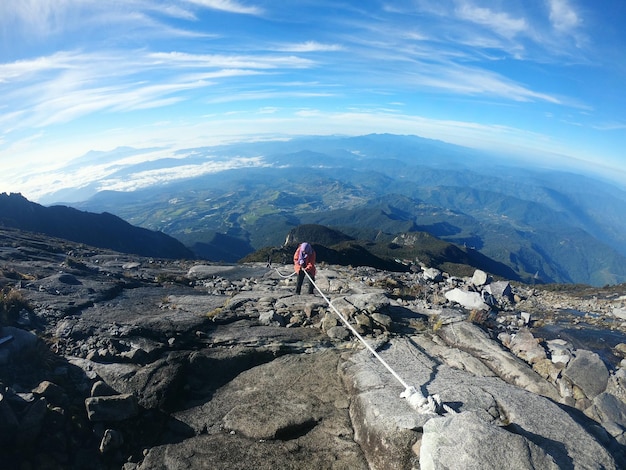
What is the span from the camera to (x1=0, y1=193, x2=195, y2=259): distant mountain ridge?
246ft

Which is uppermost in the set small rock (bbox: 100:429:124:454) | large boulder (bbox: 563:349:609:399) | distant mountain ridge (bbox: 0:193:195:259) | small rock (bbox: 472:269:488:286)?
large boulder (bbox: 563:349:609:399)

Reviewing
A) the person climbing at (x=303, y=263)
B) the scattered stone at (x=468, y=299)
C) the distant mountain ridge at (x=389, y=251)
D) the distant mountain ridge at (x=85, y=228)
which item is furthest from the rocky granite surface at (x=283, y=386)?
the distant mountain ridge at (x=85, y=228)

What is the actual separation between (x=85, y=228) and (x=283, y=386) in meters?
98.8

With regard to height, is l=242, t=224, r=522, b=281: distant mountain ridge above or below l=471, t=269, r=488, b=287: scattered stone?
below

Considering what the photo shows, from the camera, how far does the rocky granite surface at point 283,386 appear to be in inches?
216

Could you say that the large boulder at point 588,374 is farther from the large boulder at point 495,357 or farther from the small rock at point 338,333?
the small rock at point 338,333

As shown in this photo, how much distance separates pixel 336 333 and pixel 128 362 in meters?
5.64

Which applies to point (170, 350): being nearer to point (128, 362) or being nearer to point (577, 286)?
point (128, 362)

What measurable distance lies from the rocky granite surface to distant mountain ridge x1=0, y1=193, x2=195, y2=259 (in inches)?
2950

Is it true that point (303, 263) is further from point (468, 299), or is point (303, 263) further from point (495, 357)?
point (468, 299)

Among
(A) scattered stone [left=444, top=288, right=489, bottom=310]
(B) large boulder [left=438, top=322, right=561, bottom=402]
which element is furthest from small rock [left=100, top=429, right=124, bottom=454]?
(A) scattered stone [left=444, top=288, right=489, bottom=310]

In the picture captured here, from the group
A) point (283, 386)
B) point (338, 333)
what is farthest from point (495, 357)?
point (283, 386)

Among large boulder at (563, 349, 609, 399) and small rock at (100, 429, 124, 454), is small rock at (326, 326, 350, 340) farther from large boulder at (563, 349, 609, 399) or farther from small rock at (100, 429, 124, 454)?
small rock at (100, 429, 124, 454)

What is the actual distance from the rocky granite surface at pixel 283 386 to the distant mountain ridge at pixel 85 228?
7493 cm
